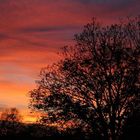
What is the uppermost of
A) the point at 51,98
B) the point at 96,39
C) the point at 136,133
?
the point at 96,39

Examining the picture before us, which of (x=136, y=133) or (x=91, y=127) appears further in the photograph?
(x=136, y=133)

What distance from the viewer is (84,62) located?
4497 centimetres

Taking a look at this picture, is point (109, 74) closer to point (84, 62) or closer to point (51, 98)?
point (84, 62)

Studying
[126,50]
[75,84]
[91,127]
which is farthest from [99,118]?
[126,50]

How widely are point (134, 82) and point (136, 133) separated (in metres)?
6.50

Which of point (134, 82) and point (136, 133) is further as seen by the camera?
point (136, 133)

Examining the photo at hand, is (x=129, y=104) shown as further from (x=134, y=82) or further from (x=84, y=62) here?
(x=84, y=62)

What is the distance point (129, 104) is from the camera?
4394 cm

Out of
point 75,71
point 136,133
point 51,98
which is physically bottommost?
point 136,133

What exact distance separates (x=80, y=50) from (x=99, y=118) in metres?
7.73

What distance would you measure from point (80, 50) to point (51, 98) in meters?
6.19

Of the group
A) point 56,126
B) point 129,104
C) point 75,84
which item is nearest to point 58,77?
point 75,84

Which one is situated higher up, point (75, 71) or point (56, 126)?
point (75, 71)

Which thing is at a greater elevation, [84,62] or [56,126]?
[84,62]
